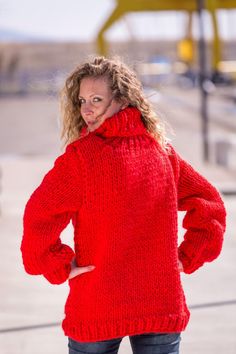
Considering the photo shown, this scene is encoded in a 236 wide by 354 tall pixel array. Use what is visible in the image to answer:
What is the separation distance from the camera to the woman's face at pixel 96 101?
102 inches

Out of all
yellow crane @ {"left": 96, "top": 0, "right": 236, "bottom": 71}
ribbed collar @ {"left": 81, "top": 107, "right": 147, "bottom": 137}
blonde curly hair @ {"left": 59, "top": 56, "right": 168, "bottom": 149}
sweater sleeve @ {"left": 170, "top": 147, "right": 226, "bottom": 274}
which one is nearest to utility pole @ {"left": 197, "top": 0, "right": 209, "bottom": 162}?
sweater sleeve @ {"left": 170, "top": 147, "right": 226, "bottom": 274}

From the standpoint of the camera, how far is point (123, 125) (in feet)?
8.38

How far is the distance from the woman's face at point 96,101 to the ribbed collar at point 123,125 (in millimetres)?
24

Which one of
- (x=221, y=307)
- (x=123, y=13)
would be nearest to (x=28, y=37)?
(x=123, y=13)

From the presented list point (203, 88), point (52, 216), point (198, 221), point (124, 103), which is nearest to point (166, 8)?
point (203, 88)

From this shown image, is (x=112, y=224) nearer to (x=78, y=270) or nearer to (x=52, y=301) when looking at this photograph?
(x=78, y=270)

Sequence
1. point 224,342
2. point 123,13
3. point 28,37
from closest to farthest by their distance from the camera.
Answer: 1. point 224,342
2. point 123,13
3. point 28,37

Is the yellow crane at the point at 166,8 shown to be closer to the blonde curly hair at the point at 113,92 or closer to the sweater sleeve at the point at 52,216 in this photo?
the blonde curly hair at the point at 113,92

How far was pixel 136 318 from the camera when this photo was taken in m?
2.53

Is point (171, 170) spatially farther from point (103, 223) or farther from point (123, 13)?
point (123, 13)

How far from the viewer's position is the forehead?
8.45 feet

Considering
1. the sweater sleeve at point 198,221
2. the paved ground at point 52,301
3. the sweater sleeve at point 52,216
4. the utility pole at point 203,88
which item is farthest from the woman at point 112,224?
the utility pole at point 203,88

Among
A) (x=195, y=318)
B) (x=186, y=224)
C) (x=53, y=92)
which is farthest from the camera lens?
(x=195, y=318)

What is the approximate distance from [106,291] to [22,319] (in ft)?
7.35
